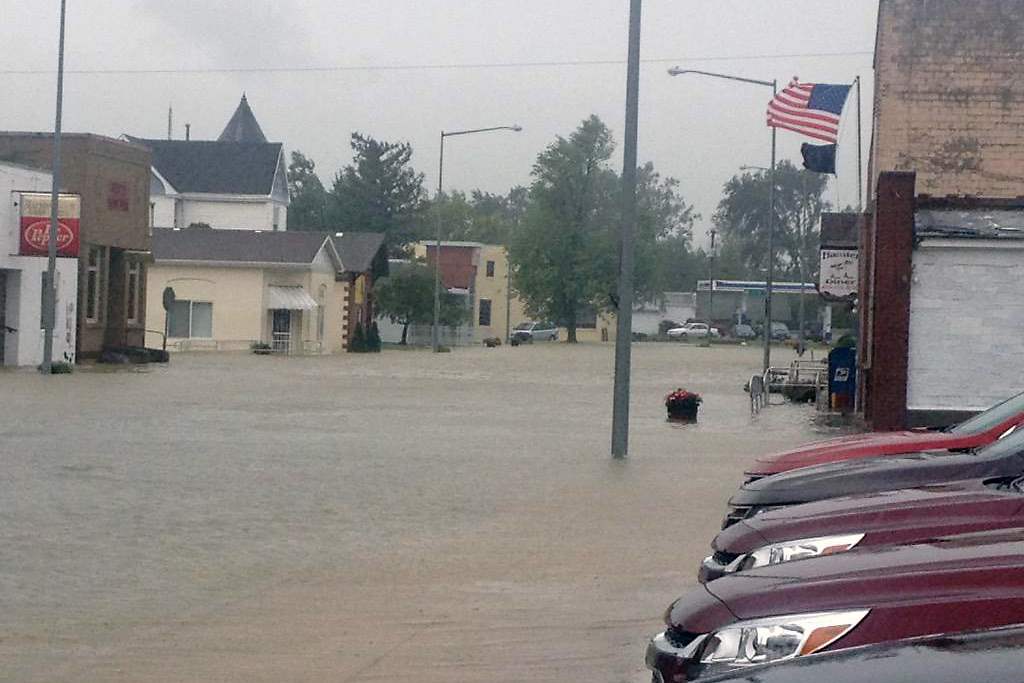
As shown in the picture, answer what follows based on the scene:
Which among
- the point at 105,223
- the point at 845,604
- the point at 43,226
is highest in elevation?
the point at 105,223

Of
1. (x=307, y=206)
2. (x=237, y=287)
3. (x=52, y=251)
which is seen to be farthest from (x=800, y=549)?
(x=307, y=206)

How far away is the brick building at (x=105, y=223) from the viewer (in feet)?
149

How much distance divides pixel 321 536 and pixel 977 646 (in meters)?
9.60

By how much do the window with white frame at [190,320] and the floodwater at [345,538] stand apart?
1394 inches

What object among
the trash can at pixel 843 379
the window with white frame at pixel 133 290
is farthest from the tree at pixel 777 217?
the trash can at pixel 843 379

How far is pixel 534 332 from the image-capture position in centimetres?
10150

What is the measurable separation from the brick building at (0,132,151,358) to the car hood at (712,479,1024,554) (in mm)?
39356

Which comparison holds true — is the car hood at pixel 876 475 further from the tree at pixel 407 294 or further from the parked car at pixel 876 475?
the tree at pixel 407 294

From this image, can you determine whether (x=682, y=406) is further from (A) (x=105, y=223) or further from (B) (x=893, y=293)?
(A) (x=105, y=223)

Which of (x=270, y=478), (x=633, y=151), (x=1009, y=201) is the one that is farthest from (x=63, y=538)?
(x=1009, y=201)

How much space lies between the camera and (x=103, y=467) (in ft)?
57.9

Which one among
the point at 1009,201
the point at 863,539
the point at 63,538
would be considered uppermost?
the point at 1009,201

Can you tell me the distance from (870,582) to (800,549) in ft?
5.19

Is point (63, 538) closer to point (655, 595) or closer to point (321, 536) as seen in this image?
point (321, 536)
